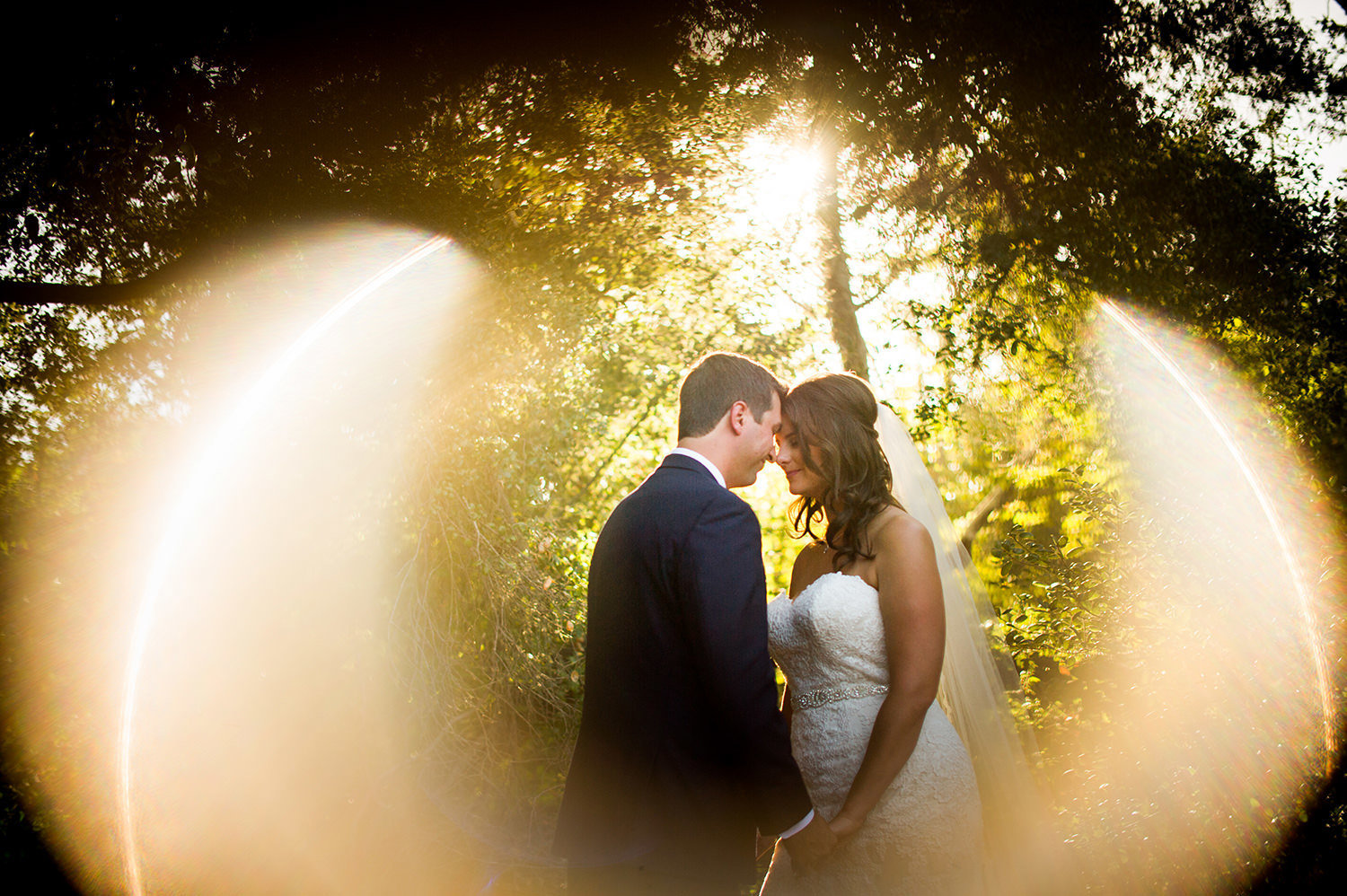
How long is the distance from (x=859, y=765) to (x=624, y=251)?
12.0 feet

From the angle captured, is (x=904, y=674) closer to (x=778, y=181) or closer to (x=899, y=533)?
(x=899, y=533)

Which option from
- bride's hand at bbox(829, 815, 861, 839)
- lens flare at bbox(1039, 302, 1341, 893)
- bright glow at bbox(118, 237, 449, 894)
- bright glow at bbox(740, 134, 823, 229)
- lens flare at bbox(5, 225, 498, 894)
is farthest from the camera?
bright glow at bbox(740, 134, 823, 229)

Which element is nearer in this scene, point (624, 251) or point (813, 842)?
point (813, 842)

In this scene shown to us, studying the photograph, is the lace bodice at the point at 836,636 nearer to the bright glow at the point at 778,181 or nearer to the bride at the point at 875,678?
the bride at the point at 875,678

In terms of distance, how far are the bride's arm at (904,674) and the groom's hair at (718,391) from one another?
69 centimetres

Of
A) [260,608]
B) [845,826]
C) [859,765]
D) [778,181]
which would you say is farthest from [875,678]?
[778,181]

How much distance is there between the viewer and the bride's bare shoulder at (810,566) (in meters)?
2.58

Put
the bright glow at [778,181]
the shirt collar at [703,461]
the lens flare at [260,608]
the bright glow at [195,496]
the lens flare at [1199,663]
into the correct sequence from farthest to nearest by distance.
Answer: the bright glow at [778,181] < the bright glow at [195,496] < the lens flare at [260,608] < the lens flare at [1199,663] < the shirt collar at [703,461]

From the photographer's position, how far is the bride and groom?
5.58ft

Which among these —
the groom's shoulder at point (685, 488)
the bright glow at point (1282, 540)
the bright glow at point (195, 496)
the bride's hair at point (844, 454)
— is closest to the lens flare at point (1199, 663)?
the bright glow at point (1282, 540)

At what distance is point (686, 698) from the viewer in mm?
1753

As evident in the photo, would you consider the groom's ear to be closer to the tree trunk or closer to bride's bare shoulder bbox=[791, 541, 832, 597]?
bride's bare shoulder bbox=[791, 541, 832, 597]

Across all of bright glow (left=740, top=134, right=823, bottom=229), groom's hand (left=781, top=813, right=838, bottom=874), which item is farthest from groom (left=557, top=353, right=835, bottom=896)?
bright glow (left=740, top=134, right=823, bottom=229)

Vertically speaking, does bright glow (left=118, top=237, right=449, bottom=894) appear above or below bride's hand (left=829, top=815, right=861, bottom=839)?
above
